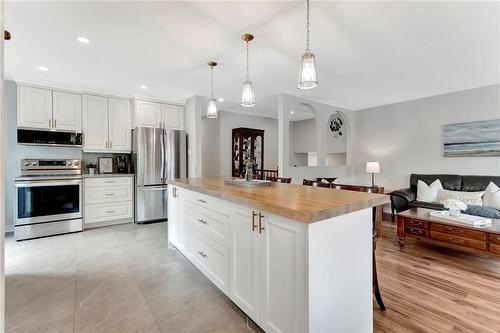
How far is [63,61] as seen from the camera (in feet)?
10.0

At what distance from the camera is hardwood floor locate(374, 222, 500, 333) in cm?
172

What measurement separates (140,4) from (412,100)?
5.40m

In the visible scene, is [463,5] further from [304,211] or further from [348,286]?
[348,286]

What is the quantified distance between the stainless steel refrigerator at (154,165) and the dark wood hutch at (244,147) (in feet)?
5.44

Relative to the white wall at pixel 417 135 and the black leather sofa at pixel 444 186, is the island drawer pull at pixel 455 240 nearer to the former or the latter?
the black leather sofa at pixel 444 186

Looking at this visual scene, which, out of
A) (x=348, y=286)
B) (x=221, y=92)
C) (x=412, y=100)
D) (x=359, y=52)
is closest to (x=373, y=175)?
(x=412, y=100)

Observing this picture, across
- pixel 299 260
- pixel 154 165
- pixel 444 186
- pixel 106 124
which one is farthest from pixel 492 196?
pixel 106 124

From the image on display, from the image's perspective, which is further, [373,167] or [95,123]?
[373,167]

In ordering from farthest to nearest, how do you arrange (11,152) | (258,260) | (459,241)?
(11,152) → (459,241) → (258,260)

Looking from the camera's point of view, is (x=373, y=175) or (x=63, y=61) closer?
(x=63, y=61)

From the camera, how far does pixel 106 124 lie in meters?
4.34

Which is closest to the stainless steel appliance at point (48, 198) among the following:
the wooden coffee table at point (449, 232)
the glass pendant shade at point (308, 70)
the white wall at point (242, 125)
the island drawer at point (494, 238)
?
the white wall at point (242, 125)

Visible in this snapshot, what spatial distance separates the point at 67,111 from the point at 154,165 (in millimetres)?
1640

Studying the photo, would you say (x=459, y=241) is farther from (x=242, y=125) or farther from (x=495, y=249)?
(x=242, y=125)
